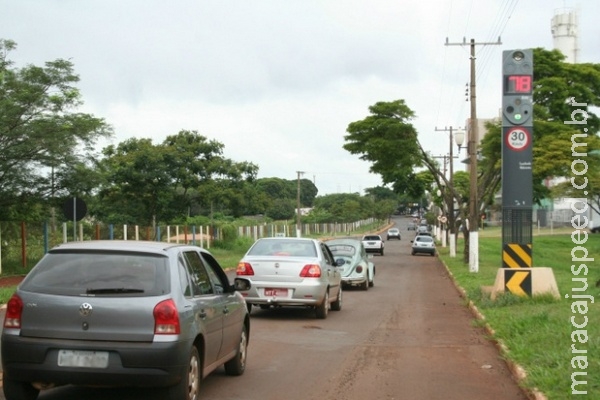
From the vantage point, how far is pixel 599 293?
1684cm

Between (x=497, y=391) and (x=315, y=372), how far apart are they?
7.26ft

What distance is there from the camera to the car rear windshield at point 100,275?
22.9 feet

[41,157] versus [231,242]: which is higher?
[41,157]

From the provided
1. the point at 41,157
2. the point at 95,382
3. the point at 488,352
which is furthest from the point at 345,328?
the point at 41,157

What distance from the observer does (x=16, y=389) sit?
23.3 feet

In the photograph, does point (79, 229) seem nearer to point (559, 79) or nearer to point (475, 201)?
point (475, 201)

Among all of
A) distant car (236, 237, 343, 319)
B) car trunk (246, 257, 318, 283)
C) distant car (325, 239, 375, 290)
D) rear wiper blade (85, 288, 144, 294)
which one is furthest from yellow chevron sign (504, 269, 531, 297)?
rear wiper blade (85, 288, 144, 294)

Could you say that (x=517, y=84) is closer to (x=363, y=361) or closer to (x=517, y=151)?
(x=517, y=151)

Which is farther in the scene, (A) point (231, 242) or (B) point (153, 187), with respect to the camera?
(A) point (231, 242)

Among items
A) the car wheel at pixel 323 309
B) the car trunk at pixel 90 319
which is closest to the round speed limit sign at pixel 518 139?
the car wheel at pixel 323 309

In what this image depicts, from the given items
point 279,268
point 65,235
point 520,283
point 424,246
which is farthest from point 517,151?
point 424,246

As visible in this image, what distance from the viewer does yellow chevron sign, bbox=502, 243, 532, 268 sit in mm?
17672

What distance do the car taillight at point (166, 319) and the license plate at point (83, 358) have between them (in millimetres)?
498

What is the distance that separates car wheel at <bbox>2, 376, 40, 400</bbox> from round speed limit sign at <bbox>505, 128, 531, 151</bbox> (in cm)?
1303
